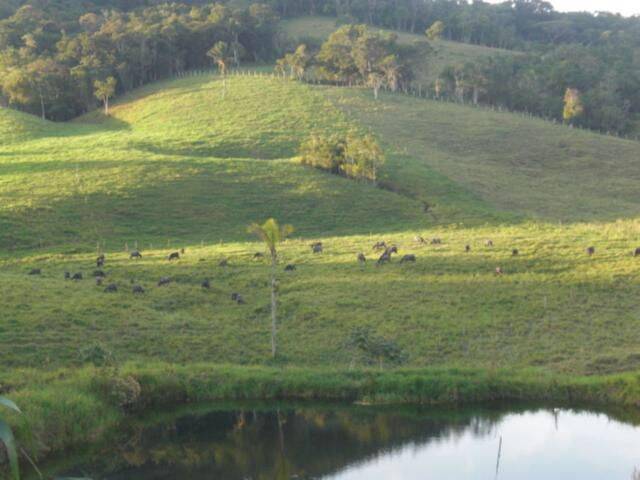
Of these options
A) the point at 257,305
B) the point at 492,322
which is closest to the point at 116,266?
the point at 257,305

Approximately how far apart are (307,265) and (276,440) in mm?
22208

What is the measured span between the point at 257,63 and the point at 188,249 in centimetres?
9090

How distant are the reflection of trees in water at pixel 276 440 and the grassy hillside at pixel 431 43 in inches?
4143

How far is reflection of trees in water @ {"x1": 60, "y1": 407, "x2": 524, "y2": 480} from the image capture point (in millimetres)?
22984

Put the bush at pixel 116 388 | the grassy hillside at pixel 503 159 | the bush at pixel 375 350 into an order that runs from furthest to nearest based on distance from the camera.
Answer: the grassy hillside at pixel 503 159
the bush at pixel 375 350
the bush at pixel 116 388

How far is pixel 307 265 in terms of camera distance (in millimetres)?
47281

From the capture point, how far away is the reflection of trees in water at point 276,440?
23.0 m

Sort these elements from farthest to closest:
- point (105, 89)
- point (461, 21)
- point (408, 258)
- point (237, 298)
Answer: point (461, 21) → point (105, 89) → point (408, 258) → point (237, 298)

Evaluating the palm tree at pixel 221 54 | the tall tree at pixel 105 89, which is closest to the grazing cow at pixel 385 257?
the tall tree at pixel 105 89

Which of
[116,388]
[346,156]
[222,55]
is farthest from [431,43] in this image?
[116,388]

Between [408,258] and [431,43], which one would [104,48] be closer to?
[431,43]

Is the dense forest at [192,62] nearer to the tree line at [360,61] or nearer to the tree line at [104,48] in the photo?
the tree line at [104,48]

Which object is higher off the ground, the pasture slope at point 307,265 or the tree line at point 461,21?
the tree line at point 461,21

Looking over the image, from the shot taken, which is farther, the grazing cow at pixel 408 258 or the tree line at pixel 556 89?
the tree line at pixel 556 89
